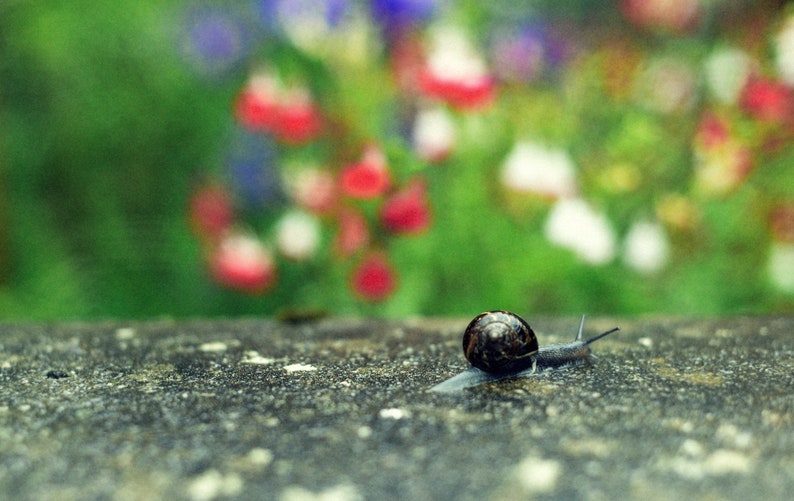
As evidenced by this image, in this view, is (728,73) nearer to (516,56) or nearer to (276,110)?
(516,56)

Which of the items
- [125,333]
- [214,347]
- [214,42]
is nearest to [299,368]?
[214,347]

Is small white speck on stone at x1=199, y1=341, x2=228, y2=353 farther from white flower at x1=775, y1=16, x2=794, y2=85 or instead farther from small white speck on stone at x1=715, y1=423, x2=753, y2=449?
white flower at x1=775, y1=16, x2=794, y2=85

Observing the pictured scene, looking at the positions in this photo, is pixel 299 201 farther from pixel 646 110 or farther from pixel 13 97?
pixel 13 97

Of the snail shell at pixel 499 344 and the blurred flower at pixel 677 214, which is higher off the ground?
the blurred flower at pixel 677 214

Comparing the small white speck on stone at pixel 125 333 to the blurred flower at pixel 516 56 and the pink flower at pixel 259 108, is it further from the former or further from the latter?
the blurred flower at pixel 516 56

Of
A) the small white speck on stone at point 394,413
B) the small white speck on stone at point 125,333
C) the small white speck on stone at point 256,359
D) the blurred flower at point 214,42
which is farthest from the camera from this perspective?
the blurred flower at point 214,42

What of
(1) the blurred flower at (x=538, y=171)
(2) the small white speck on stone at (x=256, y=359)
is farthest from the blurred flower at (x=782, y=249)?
(2) the small white speck on stone at (x=256, y=359)
